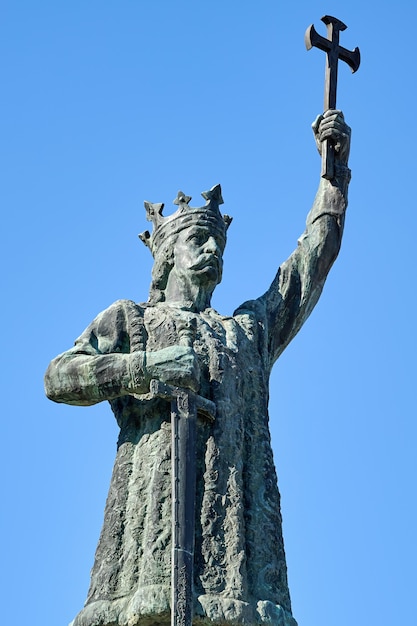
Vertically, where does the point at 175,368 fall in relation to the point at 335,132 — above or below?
below

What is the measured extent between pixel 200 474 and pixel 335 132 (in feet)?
12.6

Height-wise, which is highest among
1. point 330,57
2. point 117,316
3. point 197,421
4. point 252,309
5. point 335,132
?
point 330,57

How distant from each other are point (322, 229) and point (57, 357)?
9.67 feet

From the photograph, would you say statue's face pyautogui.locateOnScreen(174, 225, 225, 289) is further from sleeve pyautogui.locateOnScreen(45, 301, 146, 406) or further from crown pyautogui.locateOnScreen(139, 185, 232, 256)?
sleeve pyautogui.locateOnScreen(45, 301, 146, 406)

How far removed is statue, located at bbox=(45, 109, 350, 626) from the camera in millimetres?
12656

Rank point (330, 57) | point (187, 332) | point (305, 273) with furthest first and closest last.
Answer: point (330, 57), point (305, 273), point (187, 332)

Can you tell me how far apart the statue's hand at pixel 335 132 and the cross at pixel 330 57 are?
7 centimetres

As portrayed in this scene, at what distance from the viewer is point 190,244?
1450cm

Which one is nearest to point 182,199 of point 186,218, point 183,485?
point 186,218

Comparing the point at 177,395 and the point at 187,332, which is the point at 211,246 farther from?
the point at 177,395

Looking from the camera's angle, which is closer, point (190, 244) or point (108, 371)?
point (108, 371)

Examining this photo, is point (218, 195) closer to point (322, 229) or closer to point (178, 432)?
point (322, 229)

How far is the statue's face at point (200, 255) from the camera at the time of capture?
14344mm

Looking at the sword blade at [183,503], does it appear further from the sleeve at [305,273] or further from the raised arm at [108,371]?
the sleeve at [305,273]
